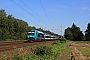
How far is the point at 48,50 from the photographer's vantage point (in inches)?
903

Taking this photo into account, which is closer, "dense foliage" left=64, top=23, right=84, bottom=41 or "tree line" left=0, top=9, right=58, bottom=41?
"tree line" left=0, top=9, right=58, bottom=41

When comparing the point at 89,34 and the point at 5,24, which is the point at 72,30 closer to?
the point at 89,34

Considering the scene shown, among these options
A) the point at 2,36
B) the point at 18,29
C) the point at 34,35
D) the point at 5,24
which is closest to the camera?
the point at 34,35

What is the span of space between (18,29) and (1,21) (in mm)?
14009

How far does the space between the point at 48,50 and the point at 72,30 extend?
16457 cm

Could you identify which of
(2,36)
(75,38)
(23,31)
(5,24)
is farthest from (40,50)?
(75,38)

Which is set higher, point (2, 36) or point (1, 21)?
point (1, 21)

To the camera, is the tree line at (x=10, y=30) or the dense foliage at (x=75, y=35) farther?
the dense foliage at (x=75, y=35)

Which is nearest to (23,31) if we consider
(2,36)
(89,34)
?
Result: (2,36)

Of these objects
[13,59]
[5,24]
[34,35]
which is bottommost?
[13,59]

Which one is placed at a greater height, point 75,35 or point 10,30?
point 75,35

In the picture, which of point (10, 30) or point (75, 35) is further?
point (75, 35)

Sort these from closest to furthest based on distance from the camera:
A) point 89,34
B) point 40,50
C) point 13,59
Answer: point 13,59
point 40,50
point 89,34

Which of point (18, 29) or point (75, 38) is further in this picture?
point (75, 38)
